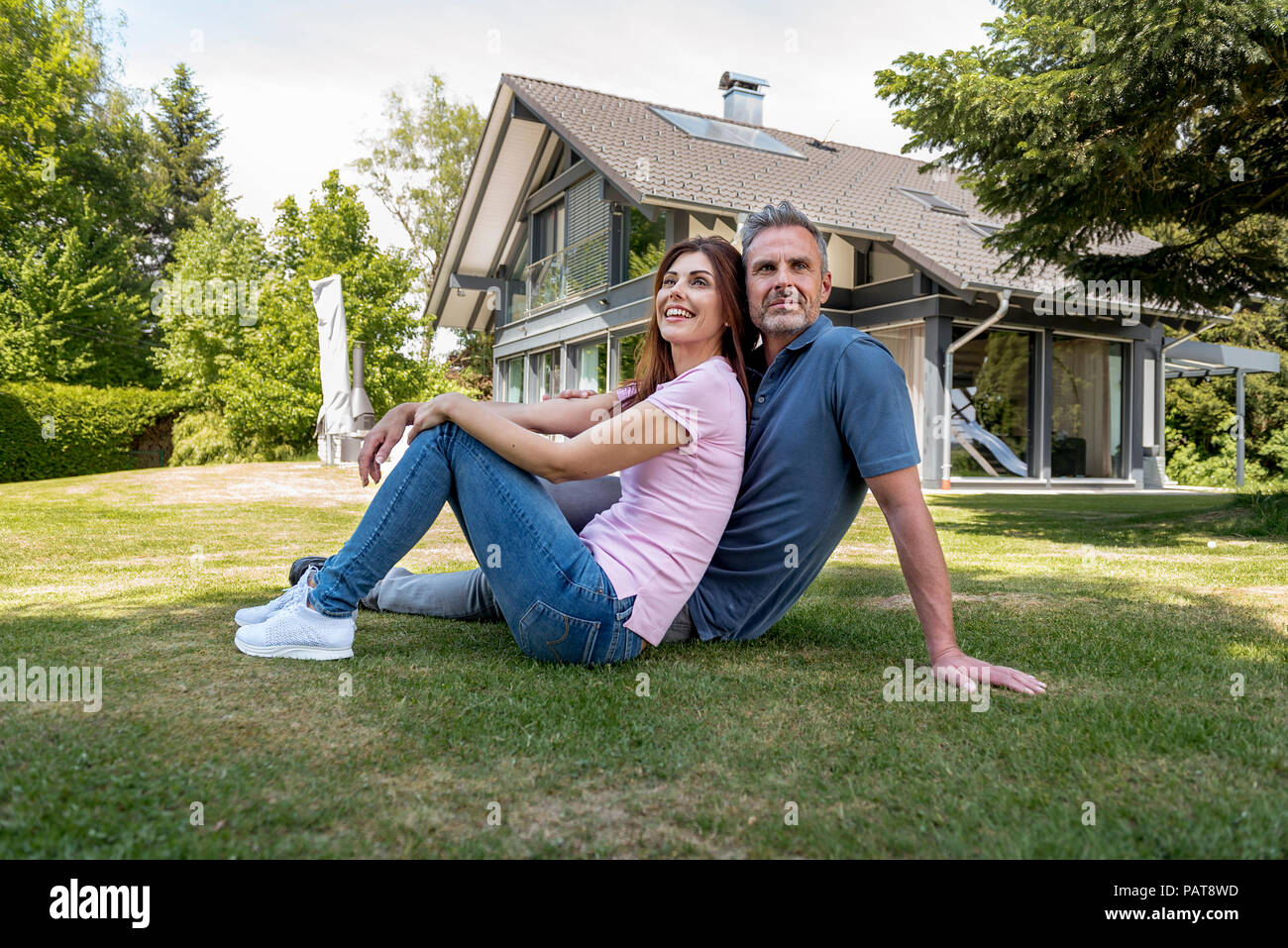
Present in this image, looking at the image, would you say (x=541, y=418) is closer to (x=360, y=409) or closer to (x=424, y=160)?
(x=360, y=409)

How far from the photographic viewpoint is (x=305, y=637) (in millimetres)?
2479

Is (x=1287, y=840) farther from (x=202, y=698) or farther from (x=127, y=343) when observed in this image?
(x=127, y=343)

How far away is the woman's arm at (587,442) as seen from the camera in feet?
7.27

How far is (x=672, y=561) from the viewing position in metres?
2.35

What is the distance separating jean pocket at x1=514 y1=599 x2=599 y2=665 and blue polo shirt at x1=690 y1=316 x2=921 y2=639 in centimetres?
46

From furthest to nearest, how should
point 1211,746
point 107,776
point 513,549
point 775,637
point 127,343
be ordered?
1. point 127,343
2. point 775,637
3. point 513,549
4. point 1211,746
5. point 107,776

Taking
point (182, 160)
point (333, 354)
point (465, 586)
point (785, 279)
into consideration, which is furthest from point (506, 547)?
point (182, 160)

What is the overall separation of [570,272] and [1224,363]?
12.3m

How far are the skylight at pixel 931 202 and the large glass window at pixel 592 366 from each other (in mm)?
5682

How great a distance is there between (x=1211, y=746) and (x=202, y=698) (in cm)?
A: 228

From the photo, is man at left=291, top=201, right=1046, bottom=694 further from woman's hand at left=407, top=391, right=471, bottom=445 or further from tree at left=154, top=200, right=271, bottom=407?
tree at left=154, top=200, right=271, bottom=407

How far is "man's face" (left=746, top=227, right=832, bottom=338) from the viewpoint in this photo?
2.47 m
